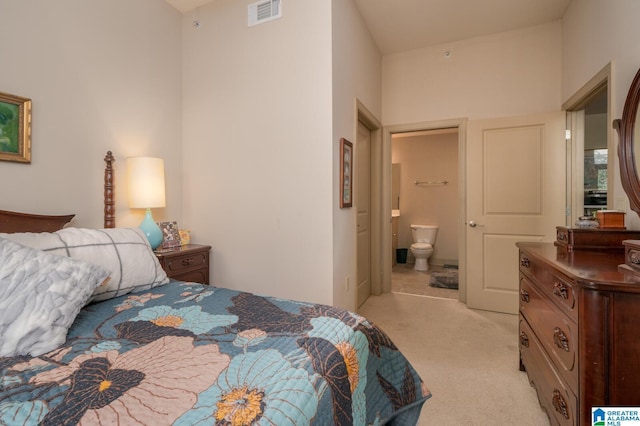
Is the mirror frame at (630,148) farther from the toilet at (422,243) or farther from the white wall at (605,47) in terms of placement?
the toilet at (422,243)

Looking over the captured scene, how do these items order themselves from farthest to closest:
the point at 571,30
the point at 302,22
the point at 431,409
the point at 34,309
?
the point at 571,30
the point at 302,22
the point at 431,409
the point at 34,309

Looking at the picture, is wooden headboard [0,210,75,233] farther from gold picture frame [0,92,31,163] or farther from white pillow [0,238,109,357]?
white pillow [0,238,109,357]

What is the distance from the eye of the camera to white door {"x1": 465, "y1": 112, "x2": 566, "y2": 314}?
9.76ft

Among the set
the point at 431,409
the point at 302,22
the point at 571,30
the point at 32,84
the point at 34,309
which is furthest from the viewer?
the point at 571,30

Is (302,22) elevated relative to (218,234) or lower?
elevated

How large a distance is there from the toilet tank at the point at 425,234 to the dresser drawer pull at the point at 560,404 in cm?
405

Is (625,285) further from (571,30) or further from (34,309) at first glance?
(571,30)

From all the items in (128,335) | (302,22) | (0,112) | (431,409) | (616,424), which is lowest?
(431,409)

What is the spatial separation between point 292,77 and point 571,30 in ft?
8.61

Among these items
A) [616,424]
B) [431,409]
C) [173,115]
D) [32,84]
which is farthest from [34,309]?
[173,115]

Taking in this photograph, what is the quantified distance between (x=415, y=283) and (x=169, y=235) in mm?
3258

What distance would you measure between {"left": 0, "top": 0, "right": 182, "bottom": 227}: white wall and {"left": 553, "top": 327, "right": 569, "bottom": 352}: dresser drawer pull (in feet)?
9.61

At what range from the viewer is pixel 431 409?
1673mm

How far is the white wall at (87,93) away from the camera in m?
1.85
